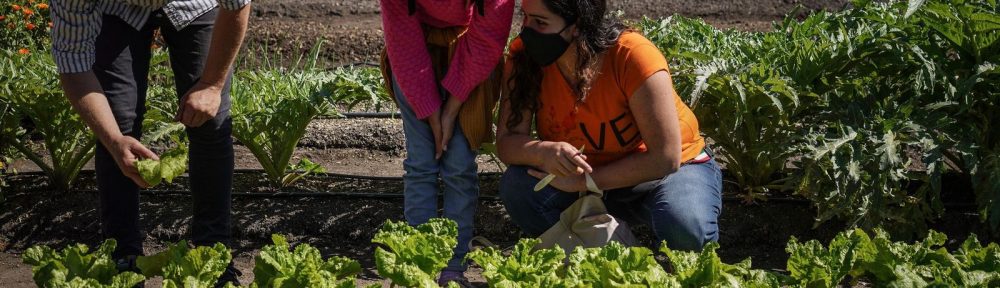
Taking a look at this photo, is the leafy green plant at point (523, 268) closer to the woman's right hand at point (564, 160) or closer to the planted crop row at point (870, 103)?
the woman's right hand at point (564, 160)

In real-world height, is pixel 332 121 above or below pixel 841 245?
below

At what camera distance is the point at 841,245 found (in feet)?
8.54

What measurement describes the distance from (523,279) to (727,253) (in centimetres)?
184

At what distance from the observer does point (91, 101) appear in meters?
3.06

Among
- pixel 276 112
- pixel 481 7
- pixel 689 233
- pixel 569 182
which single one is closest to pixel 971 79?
pixel 689 233

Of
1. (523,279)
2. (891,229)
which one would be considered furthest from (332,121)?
(523,279)

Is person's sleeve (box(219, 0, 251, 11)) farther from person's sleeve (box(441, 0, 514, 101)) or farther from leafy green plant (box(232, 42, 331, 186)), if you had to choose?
leafy green plant (box(232, 42, 331, 186))

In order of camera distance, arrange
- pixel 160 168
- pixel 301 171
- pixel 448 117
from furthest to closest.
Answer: pixel 301 171
pixel 448 117
pixel 160 168

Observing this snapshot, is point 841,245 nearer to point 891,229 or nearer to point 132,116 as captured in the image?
point 891,229

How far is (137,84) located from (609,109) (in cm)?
131

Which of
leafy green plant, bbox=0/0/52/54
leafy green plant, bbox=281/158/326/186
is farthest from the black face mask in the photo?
leafy green plant, bbox=0/0/52/54

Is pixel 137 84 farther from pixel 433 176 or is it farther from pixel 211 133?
pixel 433 176

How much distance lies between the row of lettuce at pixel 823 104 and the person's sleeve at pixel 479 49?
0.65 m

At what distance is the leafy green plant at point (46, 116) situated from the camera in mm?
4336
